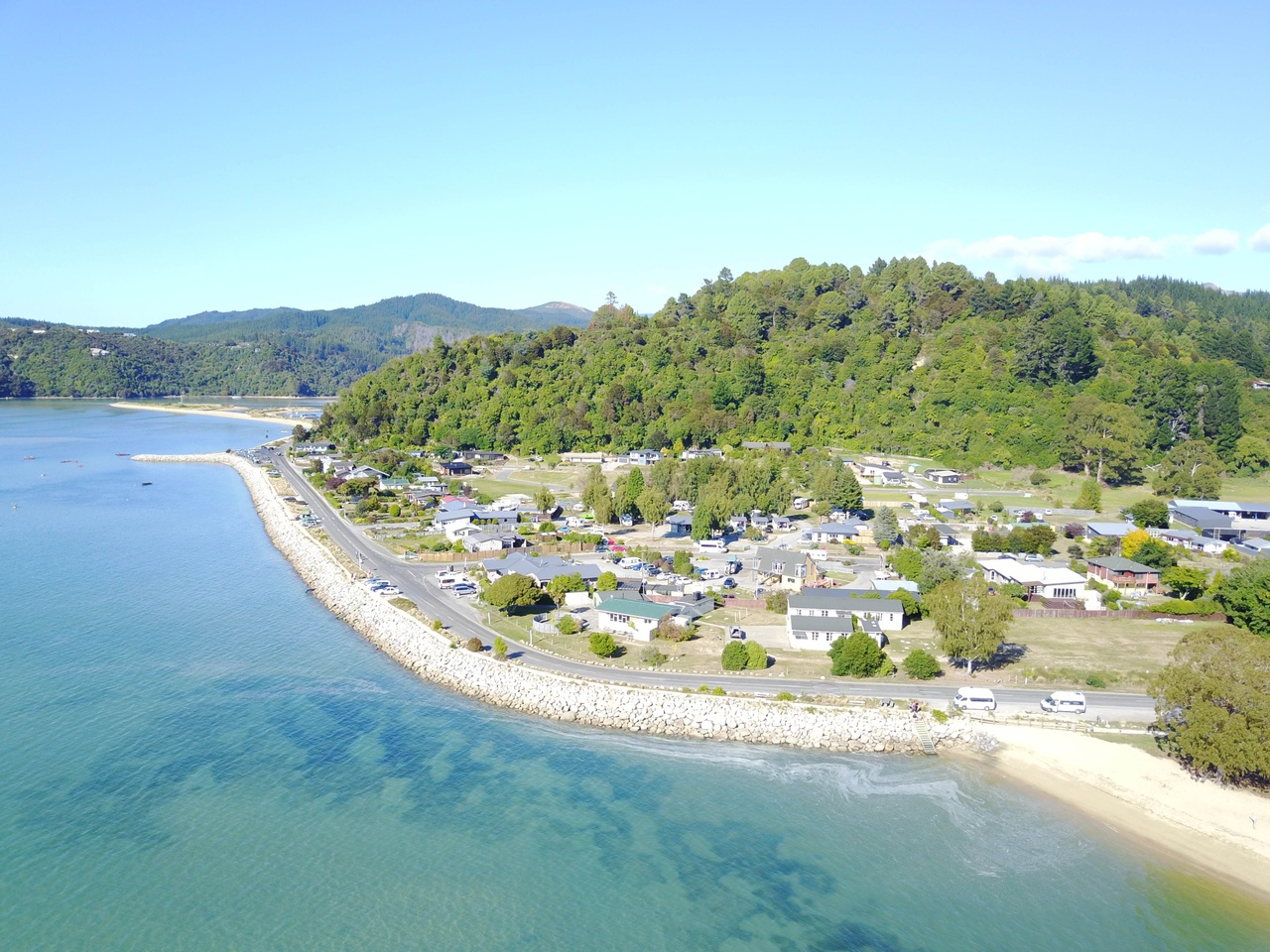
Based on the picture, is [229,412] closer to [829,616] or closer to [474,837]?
[829,616]

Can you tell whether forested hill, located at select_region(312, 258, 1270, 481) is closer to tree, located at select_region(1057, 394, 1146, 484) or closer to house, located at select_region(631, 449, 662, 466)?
tree, located at select_region(1057, 394, 1146, 484)

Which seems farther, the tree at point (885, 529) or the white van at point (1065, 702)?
the tree at point (885, 529)

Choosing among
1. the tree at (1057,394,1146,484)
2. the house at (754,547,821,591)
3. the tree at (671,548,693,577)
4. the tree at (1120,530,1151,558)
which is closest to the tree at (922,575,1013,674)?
the house at (754,547,821,591)

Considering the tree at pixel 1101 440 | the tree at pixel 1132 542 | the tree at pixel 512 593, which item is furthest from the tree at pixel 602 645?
the tree at pixel 1101 440

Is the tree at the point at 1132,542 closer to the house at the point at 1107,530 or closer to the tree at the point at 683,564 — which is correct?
the house at the point at 1107,530

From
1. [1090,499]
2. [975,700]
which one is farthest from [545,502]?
[1090,499]

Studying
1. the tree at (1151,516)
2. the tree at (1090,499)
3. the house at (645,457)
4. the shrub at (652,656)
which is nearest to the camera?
the shrub at (652,656)

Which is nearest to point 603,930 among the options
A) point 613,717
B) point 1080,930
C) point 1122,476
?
point 613,717
